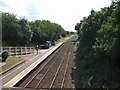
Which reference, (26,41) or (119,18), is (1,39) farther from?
(119,18)

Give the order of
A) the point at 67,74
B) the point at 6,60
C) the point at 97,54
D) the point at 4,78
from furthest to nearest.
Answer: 1. the point at 6,60
2. the point at 67,74
3. the point at 4,78
4. the point at 97,54

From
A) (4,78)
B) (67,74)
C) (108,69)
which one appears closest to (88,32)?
(67,74)

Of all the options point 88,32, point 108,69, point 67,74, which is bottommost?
point 67,74

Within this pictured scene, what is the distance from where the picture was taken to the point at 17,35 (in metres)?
60.7

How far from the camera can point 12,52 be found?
45.6 meters

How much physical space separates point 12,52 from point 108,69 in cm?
2754

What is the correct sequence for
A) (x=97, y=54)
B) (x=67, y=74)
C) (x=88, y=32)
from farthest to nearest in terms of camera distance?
(x=88, y=32), (x=67, y=74), (x=97, y=54)

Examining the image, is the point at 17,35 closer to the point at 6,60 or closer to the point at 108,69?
the point at 6,60

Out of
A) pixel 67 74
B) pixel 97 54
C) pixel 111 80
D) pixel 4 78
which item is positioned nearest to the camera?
pixel 111 80

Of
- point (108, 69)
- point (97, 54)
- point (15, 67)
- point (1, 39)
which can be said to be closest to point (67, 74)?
point (15, 67)

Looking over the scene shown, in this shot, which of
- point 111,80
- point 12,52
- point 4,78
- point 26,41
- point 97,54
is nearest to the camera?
point 111,80

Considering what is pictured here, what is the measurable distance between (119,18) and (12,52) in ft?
95.0

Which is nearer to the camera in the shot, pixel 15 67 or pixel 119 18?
pixel 119 18

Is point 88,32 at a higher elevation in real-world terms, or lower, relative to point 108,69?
higher
